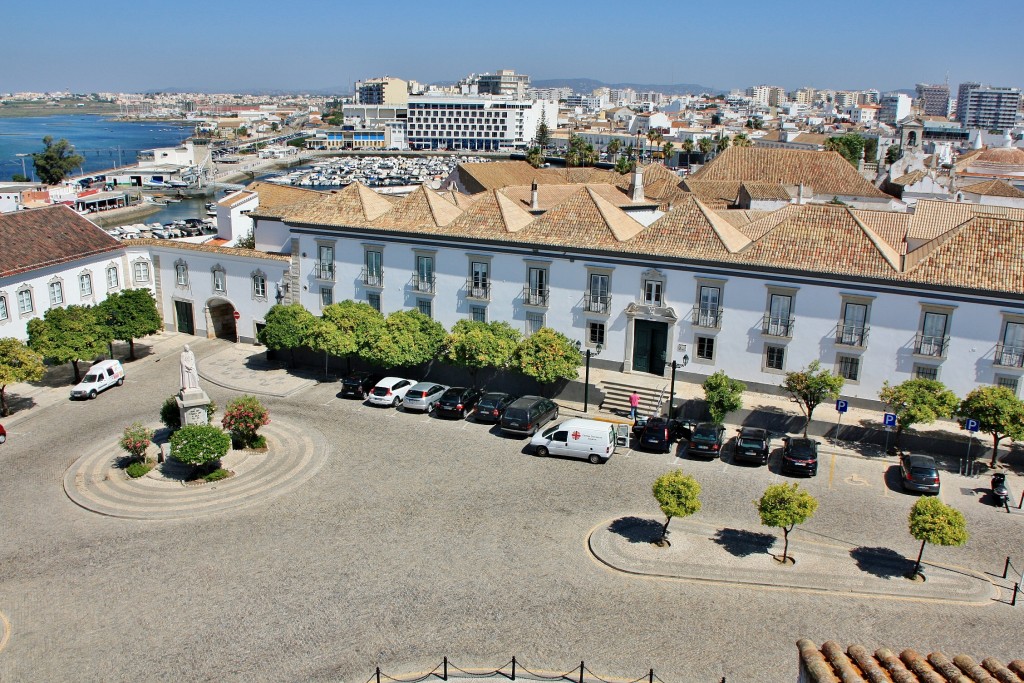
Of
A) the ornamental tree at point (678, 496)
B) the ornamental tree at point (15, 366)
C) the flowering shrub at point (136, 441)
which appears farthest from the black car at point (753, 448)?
the ornamental tree at point (15, 366)

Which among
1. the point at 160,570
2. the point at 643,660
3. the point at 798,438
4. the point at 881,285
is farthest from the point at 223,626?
the point at 881,285

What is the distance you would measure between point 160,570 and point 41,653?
4.22m

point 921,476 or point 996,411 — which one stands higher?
point 996,411

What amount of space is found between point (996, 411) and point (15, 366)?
40.9 m

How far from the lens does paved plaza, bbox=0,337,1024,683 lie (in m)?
21.4

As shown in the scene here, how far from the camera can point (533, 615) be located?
22.9 m

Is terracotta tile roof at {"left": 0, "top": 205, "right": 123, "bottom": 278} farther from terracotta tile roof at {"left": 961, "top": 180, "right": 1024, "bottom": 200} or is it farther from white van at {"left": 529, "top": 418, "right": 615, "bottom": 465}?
terracotta tile roof at {"left": 961, "top": 180, "right": 1024, "bottom": 200}

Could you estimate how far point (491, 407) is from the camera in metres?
37.5

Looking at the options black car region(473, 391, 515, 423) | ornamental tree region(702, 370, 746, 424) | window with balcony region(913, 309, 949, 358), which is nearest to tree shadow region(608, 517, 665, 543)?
ornamental tree region(702, 370, 746, 424)

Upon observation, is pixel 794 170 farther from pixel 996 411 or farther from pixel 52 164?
pixel 52 164

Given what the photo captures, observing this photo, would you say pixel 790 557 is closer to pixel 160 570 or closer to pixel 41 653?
pixel 160 570

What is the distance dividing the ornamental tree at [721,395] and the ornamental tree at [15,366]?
30052mm

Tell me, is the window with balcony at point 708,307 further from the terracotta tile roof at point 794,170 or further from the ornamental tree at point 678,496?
the terracotta tile roof at point 794,170

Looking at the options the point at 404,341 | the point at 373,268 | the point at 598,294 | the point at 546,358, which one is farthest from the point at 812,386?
the point at 373,268
